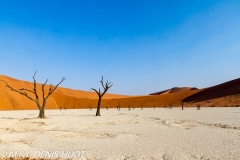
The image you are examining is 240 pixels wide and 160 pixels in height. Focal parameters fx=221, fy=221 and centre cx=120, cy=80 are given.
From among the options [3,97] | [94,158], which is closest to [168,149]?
[94,158]

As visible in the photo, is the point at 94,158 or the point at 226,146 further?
the point at 226,146

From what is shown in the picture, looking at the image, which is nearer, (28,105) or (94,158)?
(94,158)

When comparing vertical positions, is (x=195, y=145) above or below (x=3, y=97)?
below

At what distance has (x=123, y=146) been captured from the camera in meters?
7.11

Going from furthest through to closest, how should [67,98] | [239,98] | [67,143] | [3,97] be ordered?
1. [67,98]
2. [3,97]
3. [239,98]
4. [67,143]

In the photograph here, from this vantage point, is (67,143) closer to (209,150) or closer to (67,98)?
(209,150)

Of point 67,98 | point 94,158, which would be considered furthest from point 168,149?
point 67,98

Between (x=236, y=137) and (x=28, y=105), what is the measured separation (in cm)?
5620

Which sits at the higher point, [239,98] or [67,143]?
[239,98]

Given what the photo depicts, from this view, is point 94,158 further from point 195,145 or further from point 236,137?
point 236,137

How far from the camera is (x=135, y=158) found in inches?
223

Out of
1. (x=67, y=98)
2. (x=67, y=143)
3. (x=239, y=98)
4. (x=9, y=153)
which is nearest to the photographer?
(x=9, y=153)

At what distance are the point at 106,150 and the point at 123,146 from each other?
709 mm

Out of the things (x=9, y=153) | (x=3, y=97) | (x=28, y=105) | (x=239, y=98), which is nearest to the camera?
(x=9, y=153)
